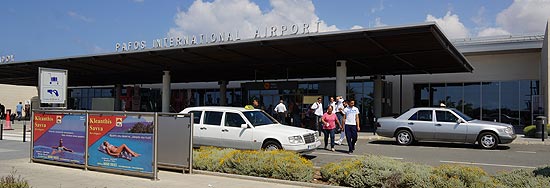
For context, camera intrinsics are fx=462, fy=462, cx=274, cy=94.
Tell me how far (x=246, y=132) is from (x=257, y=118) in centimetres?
76

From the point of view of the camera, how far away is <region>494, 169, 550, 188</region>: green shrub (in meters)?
7.07

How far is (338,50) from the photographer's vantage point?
2152 centimetres

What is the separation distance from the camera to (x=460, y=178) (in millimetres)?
7652

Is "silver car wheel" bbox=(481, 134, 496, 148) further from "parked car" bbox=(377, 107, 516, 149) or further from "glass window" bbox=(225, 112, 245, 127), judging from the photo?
"glass window" bbox=(225, 112, 245, 127)

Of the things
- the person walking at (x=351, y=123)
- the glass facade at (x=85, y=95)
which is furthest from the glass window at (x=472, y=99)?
the glass facade at (x=85, y=95)

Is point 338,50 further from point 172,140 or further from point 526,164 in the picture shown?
point 172,140

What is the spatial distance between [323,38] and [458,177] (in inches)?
471

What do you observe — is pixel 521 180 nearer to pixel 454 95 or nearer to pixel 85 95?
pixel 454 95

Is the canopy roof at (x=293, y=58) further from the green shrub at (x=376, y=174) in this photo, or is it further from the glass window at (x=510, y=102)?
the green shrub at (x=376, y=174)

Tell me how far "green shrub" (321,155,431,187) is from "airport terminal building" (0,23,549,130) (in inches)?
383

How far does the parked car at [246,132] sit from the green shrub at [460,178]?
4.50 meters

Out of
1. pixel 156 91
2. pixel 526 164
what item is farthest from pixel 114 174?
pixel 156 91

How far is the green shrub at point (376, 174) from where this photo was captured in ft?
25.3

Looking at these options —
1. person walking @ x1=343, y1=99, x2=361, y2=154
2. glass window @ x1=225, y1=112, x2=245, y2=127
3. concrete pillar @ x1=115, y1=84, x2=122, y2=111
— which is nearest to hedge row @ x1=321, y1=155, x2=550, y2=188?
Result: glass window @ x1=225, y1=112, x2=245, y2=127
